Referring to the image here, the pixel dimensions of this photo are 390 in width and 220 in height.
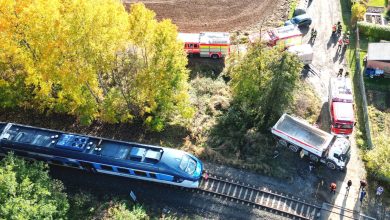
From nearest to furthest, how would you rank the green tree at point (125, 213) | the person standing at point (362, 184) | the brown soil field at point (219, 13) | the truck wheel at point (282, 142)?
the green tree at point (125, 213) < the person standing at point (362, 184) < the truck wheel at point (282, 142) < the brown soil field at point (219, 13)

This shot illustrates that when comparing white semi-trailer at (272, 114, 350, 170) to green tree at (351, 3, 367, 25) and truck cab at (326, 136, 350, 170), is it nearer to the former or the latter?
truck cab at (326, 136, 350, 170)

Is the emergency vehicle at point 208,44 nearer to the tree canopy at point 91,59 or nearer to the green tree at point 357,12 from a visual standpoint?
the tree canopy at point 91,59

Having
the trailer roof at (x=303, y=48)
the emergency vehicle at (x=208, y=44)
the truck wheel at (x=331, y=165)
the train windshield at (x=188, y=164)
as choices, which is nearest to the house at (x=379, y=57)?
the trailer roof at (x=303, y=48)

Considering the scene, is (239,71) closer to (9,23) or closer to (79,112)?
(79,112)

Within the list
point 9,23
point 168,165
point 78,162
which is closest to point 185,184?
point 168,165

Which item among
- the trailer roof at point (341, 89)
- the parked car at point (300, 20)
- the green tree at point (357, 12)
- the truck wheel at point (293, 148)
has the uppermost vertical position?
the green tree at point (357, 12)

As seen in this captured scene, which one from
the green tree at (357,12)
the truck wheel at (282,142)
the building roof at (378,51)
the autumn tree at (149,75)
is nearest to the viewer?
the autumn tree at (149,75)

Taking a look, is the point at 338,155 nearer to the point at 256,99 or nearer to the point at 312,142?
the point at 312,142
